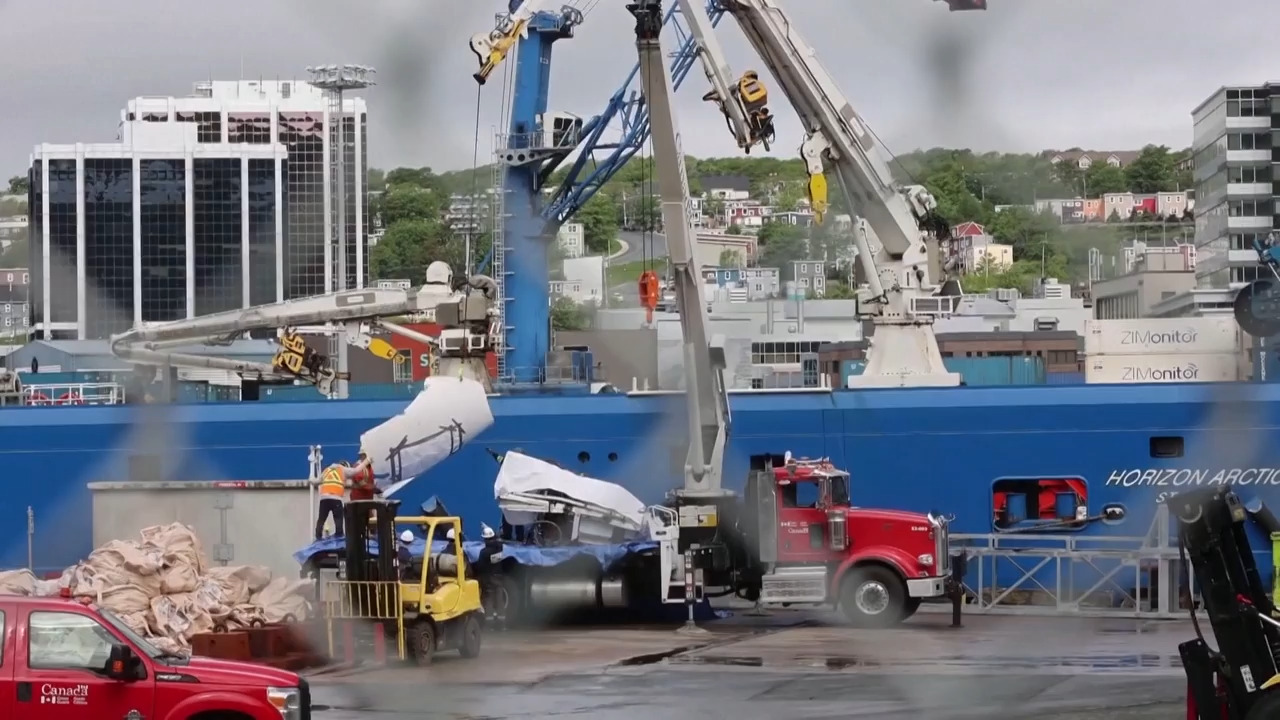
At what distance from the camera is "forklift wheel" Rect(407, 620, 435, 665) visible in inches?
905

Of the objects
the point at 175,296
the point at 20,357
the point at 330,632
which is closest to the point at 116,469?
the point at 175,296

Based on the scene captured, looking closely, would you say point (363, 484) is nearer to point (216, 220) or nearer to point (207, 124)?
point (216, 220)

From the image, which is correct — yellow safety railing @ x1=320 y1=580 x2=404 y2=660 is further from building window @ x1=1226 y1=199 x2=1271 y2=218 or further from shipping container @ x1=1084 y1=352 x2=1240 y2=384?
building window @ x1=1226 y1=199 x2=1271 y2=218

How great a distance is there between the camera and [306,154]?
32.9 meters

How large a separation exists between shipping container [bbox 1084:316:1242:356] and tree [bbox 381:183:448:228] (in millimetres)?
22708

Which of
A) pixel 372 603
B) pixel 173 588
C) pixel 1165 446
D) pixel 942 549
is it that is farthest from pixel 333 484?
pixel 1165 446

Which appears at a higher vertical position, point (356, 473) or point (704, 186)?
point (704, 186)

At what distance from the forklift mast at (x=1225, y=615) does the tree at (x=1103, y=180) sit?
941 centimetres

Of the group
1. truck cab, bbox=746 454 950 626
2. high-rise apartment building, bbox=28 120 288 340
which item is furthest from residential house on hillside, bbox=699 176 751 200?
truck cab, bbox=746 454 950 626

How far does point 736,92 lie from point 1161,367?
21.1m

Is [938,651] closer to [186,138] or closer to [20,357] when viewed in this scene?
[186,138]

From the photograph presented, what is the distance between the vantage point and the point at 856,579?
2800 cm

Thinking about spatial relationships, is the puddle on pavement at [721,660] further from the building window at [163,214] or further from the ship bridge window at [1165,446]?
the ship bridge window at [1165,446]

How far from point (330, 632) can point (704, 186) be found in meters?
117
